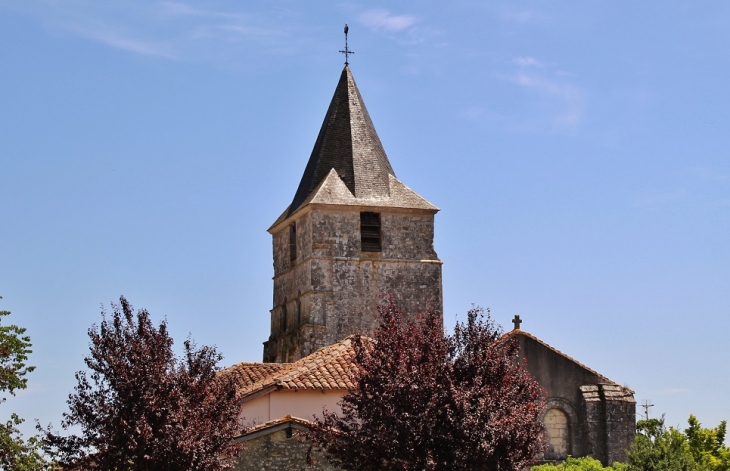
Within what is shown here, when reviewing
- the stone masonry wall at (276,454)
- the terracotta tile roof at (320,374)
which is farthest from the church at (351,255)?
the stone masonry wall at (276,454)

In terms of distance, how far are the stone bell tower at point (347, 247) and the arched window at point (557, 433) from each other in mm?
9905

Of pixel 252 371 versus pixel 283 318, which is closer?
pixel 252 371

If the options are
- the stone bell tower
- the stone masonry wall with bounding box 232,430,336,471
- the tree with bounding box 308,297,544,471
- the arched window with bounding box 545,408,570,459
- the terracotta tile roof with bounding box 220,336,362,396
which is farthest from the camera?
the stone bell tower

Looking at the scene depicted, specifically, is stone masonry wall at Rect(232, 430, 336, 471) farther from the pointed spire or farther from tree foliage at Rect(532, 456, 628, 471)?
the pointed spire

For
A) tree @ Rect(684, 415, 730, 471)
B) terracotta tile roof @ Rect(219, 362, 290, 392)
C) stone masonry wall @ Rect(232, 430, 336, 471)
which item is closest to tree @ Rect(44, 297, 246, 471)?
stone masonry wall @ Rect(232, 430, 336, 471)

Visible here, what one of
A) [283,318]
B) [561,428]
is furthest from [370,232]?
[561,428]

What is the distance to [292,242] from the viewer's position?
158 feet

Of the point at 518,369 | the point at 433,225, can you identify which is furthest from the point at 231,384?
the point at 433,225

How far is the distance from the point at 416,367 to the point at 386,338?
3.21 feet

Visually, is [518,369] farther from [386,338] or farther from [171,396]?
[171,396]

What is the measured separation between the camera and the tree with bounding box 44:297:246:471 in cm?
2311

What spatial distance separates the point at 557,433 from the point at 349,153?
1595 centimetres

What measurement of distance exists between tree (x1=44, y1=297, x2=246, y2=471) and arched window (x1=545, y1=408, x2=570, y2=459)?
13875 mm

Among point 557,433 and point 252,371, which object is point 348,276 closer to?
point 252,371
